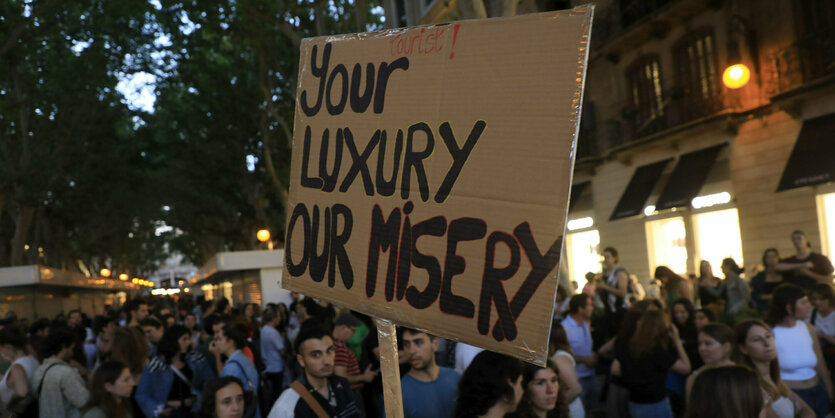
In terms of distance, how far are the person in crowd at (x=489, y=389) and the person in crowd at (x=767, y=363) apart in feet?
5.65

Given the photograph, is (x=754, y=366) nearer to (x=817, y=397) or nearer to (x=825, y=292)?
(x=817, y=397)

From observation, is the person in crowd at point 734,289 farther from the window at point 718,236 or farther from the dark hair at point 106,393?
the window at point 718,236

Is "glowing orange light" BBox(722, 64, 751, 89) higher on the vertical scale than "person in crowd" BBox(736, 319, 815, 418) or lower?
higher

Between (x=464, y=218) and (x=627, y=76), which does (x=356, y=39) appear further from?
(x=627, y=76)

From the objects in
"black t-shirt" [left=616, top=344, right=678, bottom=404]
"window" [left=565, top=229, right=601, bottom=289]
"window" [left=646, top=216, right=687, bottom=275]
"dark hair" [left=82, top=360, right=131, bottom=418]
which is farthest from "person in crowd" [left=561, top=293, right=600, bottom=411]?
"window" [left=565, top=229, right=601, bottom=289]

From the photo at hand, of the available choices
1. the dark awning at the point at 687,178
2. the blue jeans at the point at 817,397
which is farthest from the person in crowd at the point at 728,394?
the dark awning at the point at 687,178

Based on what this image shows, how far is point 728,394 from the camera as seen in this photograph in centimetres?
435

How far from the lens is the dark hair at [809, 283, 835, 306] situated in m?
7.85

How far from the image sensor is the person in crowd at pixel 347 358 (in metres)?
8.50

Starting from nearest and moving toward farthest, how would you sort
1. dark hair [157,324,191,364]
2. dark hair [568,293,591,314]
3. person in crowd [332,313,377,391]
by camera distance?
1. dark hair [157,324,191,364]
2. person in crowd [332,313,377,391]
3. dark hair [568,293,591,314]

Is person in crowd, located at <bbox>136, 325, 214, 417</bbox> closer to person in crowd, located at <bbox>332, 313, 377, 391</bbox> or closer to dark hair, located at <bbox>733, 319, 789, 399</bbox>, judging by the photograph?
person in crowd, located at <bbox>332, 313, 377, 391</bbox>

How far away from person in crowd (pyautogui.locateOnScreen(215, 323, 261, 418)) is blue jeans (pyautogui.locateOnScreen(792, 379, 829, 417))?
4172 millimetres

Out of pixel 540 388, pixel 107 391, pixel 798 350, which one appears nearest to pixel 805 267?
pixel 798 350

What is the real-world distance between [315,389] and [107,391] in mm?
1828
